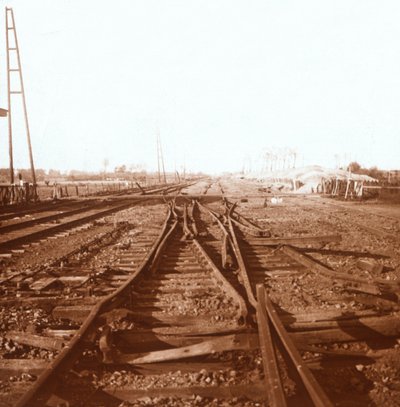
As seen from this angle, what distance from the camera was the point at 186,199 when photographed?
80.5 feet

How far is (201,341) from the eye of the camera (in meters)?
3.63

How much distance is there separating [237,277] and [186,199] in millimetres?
18818

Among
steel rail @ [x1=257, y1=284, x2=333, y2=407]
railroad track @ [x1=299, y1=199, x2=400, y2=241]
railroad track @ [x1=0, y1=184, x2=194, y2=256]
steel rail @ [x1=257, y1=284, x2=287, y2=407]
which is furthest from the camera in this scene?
railroad track @ [x1=299, y1=199, x2=400, y2=241]

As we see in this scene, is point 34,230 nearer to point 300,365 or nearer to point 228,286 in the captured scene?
point 228,286

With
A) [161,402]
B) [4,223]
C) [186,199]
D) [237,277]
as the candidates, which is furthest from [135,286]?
[186,199]

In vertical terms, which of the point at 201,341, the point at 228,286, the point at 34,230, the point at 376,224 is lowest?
the point at 376,224

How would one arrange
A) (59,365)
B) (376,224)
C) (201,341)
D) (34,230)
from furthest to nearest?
(376,224) < (34,230) < (201,341) < (59,365)

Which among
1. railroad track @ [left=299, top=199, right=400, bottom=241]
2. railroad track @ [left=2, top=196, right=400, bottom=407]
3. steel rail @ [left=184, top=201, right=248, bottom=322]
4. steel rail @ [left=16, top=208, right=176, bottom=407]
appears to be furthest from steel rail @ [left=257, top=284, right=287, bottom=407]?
railroad track @ [left=299, top=199, right=400, bottom=241]

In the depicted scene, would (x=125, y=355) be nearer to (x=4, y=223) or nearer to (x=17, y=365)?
(x=17, y=365)

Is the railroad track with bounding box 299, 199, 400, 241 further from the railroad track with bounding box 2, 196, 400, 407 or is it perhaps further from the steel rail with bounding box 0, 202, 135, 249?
the steel rail with bounding box 0, 202, 135, 249

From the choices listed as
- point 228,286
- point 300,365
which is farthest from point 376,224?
point 300,365

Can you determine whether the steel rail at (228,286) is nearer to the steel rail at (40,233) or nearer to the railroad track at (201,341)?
the railroad track at (201,341)

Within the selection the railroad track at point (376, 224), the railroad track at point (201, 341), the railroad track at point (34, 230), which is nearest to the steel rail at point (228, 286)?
the railroad track at point (201, 341)

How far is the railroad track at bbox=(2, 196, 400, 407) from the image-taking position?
287 cm
